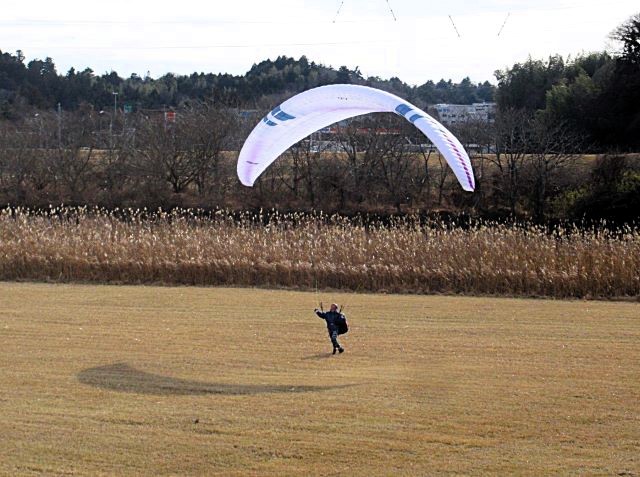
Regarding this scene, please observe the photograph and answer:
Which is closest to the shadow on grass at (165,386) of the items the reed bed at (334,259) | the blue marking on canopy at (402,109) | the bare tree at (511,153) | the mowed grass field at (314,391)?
the mowed grass field at (314,391)

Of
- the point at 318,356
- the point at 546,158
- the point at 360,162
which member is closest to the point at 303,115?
the point at 318,356

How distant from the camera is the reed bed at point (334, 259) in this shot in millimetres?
22344

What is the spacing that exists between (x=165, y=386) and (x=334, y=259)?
39.0 ft

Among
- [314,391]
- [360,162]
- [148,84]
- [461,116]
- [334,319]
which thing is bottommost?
[314,391]

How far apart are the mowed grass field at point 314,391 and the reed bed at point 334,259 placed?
93.2 inches

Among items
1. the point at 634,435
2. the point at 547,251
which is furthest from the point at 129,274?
the point at 634,435

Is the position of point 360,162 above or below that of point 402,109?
above

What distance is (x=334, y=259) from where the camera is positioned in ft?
78.4

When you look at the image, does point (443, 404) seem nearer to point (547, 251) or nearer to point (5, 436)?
point (5, 436)

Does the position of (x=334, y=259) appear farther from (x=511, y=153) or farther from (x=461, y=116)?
(x=461, y=116)

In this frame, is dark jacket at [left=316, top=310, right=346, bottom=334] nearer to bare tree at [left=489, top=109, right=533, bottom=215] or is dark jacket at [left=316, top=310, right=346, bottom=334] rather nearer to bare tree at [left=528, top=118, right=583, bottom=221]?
bare tree at [left=528, top=118, right=583, bottom=221]

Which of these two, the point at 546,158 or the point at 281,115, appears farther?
Answer: the point at 546,158

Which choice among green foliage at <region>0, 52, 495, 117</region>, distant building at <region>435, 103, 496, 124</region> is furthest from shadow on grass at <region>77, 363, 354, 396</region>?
green foliage at <region>0, 52, 495, 117</region>

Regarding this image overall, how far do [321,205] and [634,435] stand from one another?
3217 cm
